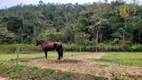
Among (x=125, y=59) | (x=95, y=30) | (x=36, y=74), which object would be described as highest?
(x=95, y=30)

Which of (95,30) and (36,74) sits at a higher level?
(95,30)

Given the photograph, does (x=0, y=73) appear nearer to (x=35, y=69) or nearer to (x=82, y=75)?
(x=35, y=69)

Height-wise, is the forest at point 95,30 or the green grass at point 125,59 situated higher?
the forest at point 95,30

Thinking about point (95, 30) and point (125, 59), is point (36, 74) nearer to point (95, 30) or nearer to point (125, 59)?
point (125, 59)

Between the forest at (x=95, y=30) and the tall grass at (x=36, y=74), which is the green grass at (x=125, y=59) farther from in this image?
the forest at (x=95, y=30)

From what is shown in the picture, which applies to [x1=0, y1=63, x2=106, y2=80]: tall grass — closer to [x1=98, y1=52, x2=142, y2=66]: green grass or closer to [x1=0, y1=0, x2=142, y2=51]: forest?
[x1=98, y1=52, x2=142, y2=66]: green grass

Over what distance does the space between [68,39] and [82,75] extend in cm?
3678

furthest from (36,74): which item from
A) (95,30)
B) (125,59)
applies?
(95,30)

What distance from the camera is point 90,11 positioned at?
50188mm

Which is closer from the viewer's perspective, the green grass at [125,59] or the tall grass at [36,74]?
the tall grass at [36,74]

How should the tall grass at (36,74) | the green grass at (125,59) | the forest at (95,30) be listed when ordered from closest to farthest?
the tall grass at (36,74) → the green grass at (125,59) → the forest at (95,30)

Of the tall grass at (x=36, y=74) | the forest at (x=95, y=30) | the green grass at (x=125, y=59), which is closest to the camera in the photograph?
the tall grass at (x=36, y=74)

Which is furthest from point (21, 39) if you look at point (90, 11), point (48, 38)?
point (90, 11)

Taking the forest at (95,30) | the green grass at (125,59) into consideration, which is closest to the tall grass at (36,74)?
the green grass at (125,59)
